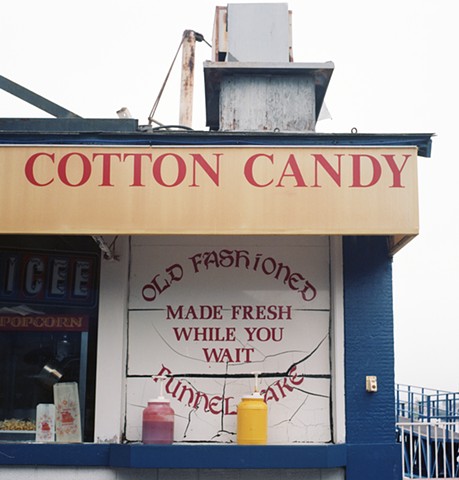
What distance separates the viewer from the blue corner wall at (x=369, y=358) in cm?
763

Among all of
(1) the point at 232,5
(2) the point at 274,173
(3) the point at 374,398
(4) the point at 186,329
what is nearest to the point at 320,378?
(3) the point at 374,398

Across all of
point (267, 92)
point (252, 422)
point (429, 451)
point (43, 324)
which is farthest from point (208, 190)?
point (429, 451)

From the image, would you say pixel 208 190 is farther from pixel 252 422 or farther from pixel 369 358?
pixel 369 358

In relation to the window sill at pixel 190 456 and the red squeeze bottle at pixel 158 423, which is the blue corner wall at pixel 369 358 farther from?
the red squeeze bottle at pixel 158 423

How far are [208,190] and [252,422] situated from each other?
7.59ft

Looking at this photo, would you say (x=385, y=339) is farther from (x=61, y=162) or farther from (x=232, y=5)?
(x=232, y=5)

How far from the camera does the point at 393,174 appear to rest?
7.15m

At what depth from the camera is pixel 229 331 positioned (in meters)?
8.02

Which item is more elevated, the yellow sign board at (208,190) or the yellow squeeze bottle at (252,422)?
the yellow sign board at (208,190)

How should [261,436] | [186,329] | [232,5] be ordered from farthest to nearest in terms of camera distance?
1. [232,5]
2. [186,329]
3. [261,436]

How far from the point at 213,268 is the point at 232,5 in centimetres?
516

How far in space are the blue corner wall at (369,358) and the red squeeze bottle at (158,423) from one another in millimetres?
1791

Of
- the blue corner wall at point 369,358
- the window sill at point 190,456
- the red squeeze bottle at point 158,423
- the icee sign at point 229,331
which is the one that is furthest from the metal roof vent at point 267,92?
the window sill at point 190,456

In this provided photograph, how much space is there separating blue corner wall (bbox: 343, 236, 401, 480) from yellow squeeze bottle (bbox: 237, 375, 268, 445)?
89 centimetres
